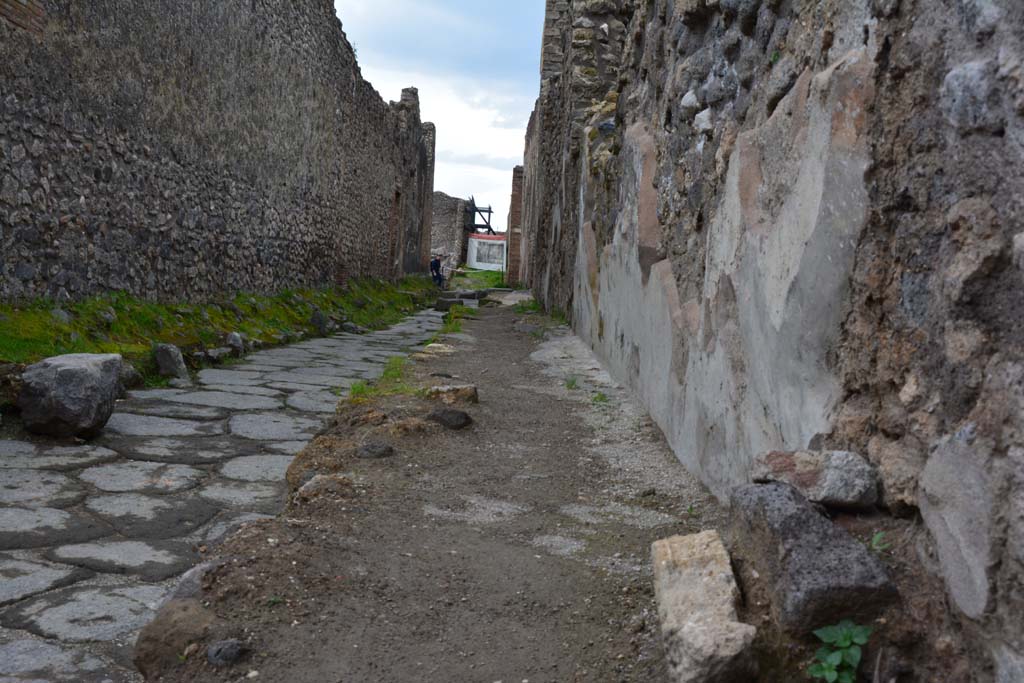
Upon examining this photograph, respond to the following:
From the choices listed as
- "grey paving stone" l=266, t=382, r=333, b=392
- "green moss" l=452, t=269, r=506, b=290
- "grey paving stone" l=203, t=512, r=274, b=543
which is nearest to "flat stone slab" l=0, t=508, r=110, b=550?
"grey paving stone" l=203, t=512, r=274, b=543

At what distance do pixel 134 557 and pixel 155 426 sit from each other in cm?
158

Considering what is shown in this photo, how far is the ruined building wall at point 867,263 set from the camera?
1.16 meters

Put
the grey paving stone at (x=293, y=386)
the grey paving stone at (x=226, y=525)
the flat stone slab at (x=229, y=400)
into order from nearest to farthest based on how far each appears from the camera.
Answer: the grey paving stone at (x=226, y=525) < the flat stone slab at (x=229, y=400) < the grey paving stone at (x=293, y=386)

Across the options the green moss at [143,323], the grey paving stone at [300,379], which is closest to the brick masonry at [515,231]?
the green moss at [143,323]

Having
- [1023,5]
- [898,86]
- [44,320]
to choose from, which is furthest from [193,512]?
[44,320]

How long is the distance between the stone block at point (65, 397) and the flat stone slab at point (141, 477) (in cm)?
36

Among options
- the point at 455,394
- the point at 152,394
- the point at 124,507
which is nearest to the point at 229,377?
the point at 152,394

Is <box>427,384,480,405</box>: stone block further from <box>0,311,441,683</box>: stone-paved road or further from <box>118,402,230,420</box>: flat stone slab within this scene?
<box>118,402,230,420</box>: flat stone slab

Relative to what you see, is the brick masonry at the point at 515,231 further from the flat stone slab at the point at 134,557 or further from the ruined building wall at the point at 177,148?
the flat stone slab at the point at 134,557

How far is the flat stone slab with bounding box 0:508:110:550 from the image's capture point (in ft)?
7.48

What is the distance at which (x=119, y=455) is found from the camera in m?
3.22

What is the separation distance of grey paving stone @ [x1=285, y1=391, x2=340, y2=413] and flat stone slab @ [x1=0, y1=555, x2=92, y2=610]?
6.92 ft

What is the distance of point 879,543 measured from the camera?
1.38m

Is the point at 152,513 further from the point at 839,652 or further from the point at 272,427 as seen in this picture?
the point at 839,652
